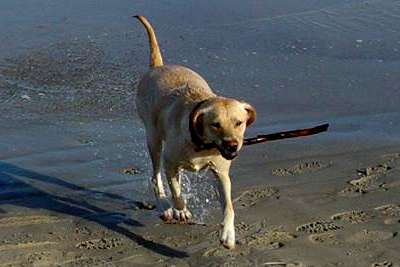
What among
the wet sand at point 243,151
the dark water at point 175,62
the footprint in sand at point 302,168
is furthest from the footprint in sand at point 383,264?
the dark water at point 175,62

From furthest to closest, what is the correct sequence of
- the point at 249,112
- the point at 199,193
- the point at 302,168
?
the point at 302,168
the point at 199,193
the point at 249,112

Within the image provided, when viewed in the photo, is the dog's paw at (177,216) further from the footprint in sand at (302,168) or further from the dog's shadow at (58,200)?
the footprint in sand at (302,168)

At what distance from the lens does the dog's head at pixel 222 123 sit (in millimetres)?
5004

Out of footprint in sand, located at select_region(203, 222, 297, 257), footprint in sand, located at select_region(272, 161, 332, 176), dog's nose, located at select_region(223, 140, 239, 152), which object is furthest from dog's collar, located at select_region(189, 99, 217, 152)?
footprint in sand, located at select_region(272, 161, 332, 176)

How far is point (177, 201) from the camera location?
19.2 feet

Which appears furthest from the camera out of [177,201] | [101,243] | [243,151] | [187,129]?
[243,151]

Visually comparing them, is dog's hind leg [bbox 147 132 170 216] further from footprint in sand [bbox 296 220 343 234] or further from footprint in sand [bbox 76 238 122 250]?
footprint in sand [bbox 296 220 343 234]

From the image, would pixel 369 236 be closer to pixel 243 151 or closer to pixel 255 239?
pixel 255 239

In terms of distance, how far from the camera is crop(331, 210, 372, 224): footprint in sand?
580 centimetres

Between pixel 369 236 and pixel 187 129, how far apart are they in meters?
1.36

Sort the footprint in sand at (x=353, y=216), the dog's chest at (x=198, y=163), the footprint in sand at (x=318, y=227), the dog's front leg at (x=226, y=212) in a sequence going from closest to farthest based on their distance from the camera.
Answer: the dog's front leg at (x=226, y=212) < the dog's chest at (x=198, y=163) < the footprint in sand at (x=318, y=227) < the footprint in sand at (x=353, y=216)

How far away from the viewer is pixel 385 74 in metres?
9.48

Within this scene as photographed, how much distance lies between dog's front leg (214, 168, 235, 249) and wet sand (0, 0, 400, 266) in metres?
0.11

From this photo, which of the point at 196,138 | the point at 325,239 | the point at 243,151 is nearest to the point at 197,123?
the point at 196,138
